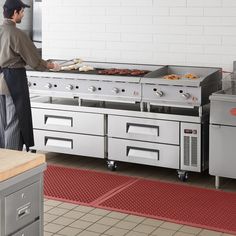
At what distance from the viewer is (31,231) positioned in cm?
308

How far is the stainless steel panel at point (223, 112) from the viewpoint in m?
5.43

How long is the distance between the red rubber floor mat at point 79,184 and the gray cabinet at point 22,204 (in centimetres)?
218

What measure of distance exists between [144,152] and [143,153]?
0.05 ft

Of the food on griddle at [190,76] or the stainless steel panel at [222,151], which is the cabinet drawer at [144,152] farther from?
the food on griddle at [190,76]

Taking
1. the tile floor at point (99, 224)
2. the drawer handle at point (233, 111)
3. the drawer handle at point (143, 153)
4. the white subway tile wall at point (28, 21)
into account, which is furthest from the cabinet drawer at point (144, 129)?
the white subway tile wall at point (28, 21)

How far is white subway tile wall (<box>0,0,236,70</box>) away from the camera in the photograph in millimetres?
6273

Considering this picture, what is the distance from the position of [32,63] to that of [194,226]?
7.04 ft

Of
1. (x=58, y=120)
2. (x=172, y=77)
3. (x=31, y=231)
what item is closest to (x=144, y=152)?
(x=172, y=77)

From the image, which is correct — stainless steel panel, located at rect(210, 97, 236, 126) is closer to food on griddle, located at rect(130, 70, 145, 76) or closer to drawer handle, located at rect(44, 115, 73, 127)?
food on griddle, located at rect(130, 70, 145, 76)

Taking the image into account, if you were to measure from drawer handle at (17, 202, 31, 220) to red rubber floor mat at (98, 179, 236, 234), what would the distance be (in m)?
2.07

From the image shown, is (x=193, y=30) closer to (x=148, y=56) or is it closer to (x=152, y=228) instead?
(x=148, y=56)

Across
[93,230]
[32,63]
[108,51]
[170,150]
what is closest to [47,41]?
[108,51]

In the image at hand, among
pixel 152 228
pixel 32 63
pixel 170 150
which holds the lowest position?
pixel 152 228

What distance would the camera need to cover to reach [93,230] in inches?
183
